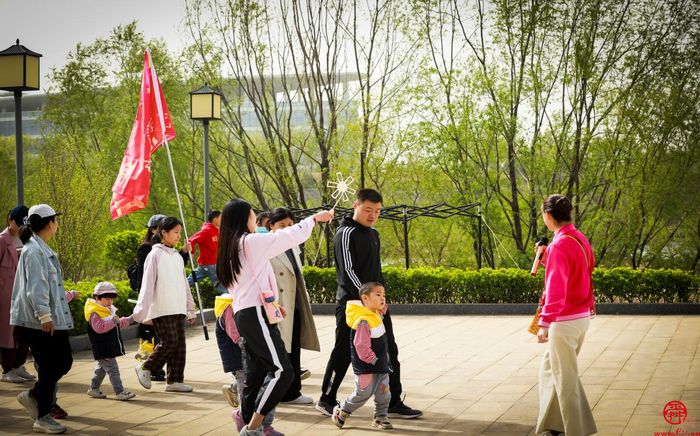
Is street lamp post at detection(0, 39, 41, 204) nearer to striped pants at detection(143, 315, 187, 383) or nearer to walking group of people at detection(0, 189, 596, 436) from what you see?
walking group of people at detection(0, 189, 596, 436)

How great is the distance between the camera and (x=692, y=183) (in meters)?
15.9

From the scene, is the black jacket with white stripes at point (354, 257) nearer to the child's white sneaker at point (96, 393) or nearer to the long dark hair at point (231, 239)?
the long dark hair at point (231, 239)

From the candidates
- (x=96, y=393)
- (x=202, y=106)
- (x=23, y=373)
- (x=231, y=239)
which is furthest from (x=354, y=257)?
(x=202, y=106)

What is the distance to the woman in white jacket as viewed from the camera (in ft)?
15.8

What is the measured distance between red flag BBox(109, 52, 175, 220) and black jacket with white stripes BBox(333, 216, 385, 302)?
3.55 m

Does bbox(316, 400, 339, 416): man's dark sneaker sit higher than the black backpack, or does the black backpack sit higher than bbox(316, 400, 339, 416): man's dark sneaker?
the black backpack

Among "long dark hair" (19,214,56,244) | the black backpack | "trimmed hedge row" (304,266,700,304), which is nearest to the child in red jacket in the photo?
the black backpack

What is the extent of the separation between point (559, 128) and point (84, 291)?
448 inches

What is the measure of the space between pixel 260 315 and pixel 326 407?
1525 millimetres

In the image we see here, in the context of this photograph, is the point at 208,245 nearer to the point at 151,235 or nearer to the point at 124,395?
the point at 151,235

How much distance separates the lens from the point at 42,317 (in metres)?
5.51

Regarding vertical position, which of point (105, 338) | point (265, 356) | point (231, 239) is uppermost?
point (231, 239)

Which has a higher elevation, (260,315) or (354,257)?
(354,257)

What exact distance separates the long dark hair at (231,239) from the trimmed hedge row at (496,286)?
7095 mm
